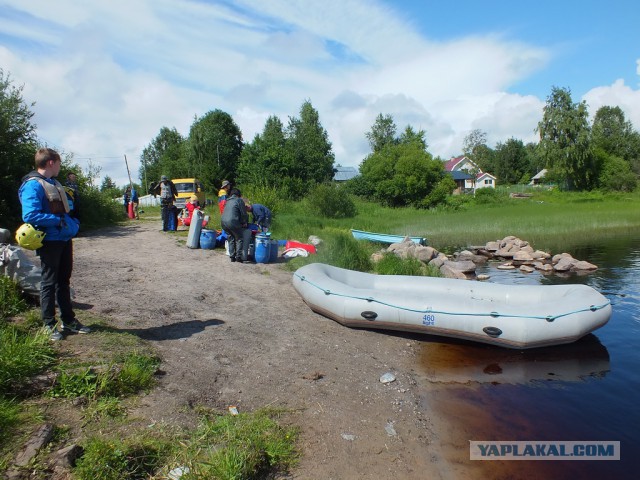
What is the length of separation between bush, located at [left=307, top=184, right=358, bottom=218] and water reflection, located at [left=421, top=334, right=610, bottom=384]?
Result: 18.4 meters

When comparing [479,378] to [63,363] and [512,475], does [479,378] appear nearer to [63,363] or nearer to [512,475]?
[512,475]

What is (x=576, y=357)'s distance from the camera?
20.4ft

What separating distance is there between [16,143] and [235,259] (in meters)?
7.17

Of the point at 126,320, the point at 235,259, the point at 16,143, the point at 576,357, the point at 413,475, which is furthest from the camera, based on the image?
the point at 16,143

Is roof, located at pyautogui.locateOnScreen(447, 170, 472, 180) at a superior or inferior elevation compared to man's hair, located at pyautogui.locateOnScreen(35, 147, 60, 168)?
superior

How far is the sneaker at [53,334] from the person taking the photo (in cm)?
436

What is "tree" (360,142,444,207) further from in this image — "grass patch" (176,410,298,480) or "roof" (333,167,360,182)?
"grass patch" (176,410,298,480)

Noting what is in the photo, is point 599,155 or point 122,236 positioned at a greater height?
point 599,155

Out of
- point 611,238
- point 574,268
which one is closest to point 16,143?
point 574,268

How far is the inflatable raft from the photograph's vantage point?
20.0 ft

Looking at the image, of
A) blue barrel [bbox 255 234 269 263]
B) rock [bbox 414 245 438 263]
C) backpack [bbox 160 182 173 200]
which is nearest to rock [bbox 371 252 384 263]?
rock [bbox 414 245 438 263]

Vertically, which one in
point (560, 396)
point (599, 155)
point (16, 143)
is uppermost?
point (599, 155)

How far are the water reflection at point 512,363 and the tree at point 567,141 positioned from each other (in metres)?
44.4

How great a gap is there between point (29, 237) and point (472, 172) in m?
70.1
